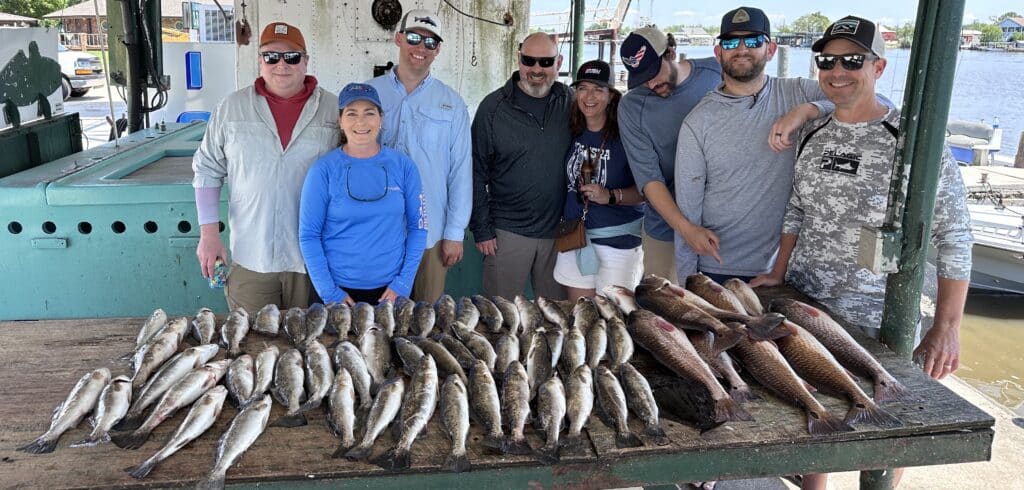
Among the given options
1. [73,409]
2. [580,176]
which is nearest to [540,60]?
[580,176]

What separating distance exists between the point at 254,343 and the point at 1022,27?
57920 mm

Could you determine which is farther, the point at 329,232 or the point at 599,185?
the point at 599,185

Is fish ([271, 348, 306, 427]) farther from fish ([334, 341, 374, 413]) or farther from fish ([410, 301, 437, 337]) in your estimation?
fish ([410, 301, 437, 337])

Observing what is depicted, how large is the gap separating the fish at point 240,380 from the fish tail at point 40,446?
0.52 metres

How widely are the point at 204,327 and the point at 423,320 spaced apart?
2.86 feet

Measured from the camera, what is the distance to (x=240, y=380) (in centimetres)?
245

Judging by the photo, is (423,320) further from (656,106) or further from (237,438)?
(656,106)

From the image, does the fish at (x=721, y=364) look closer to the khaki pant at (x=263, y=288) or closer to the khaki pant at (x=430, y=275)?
the khaki pant at (x=430, y=275)

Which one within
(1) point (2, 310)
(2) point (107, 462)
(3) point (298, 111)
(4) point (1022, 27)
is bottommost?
(1) point (2, 310)

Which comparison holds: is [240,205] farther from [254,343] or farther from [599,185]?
[599,185]

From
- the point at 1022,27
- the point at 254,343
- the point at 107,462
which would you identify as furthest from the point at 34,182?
the point at 1022,27

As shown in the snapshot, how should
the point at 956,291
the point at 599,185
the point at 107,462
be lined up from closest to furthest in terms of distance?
the point at 107,462 → the point at 956,291 → the point at 599,185

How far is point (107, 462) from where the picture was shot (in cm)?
202

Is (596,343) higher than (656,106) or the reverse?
the reverse
